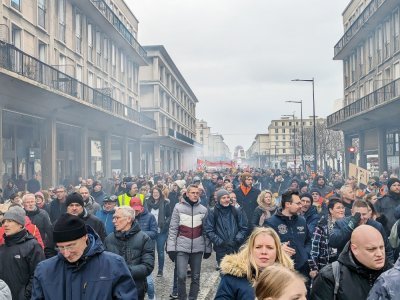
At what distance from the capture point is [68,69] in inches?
1054

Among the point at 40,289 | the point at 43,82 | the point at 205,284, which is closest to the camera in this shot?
the point at 40,289

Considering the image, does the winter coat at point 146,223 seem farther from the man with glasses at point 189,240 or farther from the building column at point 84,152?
the building column at point 84,152

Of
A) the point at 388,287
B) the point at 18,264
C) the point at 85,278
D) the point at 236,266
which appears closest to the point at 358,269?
the point at 388,287

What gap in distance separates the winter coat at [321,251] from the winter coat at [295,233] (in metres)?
0.18

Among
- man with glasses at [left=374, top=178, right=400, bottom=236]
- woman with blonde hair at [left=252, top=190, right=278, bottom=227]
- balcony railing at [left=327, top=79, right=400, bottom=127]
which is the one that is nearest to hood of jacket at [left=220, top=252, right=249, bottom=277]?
woman with blonde hair at [left=252, top=190, right=278, bottom=227]

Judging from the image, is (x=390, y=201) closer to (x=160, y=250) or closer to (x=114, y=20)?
(x=160, y=250)

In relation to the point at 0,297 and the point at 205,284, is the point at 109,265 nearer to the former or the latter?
the point at 0,297

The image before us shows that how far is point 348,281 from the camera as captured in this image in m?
3.45

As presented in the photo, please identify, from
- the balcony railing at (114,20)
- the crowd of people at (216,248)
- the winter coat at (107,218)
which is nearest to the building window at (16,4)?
the balcony railing at (114,20)

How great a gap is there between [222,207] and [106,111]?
20426 mm

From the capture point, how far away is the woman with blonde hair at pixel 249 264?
3551mm

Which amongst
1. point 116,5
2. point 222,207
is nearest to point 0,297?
point 222,207

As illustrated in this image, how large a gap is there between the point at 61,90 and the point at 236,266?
18.2 meters

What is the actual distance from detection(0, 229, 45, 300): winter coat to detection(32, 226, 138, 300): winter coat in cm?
149
